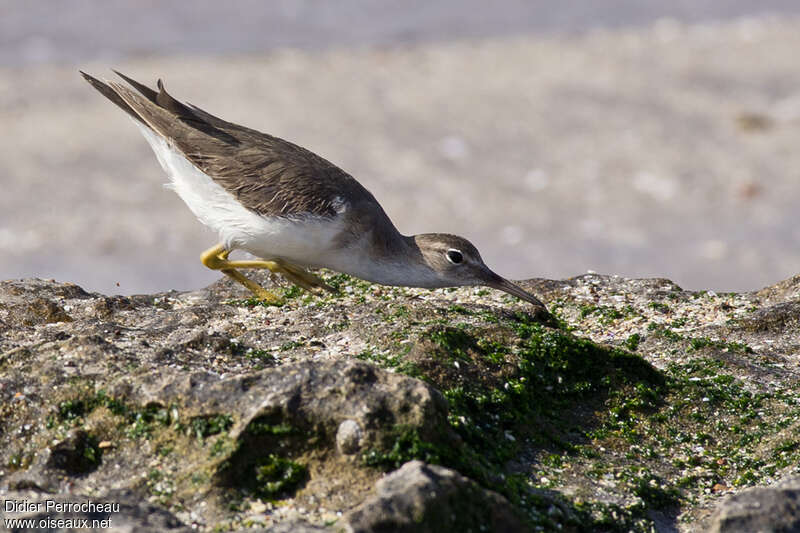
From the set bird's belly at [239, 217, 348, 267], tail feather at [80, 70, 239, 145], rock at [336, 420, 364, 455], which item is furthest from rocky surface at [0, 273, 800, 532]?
tail feather at [80, 70, 239, 145]

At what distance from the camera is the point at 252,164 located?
23.4 ft

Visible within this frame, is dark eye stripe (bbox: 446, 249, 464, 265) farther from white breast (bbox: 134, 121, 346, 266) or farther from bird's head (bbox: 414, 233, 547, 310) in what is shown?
white breast (bbox: 134, 121, 346, 266)

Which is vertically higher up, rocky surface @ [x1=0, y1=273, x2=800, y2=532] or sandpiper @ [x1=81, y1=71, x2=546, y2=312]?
sandpiper @ [x1=81, y1=71, x2=546, y2=312]

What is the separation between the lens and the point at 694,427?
5301mm

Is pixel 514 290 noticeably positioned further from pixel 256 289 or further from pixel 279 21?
pixel 279 21

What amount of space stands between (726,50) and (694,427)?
15.2 meters

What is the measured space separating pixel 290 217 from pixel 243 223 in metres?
0.42

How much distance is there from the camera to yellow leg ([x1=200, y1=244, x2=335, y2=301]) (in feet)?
23.7

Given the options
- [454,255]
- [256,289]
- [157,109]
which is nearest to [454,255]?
[454,255]

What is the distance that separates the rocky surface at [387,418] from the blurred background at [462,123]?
7.78 metres

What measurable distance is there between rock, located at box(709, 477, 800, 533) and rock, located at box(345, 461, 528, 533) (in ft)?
2.54

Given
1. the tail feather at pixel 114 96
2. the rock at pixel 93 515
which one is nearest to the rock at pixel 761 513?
the rock at pixel 93 515

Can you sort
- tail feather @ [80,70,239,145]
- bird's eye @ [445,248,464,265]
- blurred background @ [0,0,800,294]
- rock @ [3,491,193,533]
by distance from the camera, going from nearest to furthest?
rock @ [3,491,193,533] < bird's eye @ [445,248,464,265] < tail feather @ [80,70,239,145] < blurred background @ [0,0,800,294]

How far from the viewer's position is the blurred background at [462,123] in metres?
14.5
